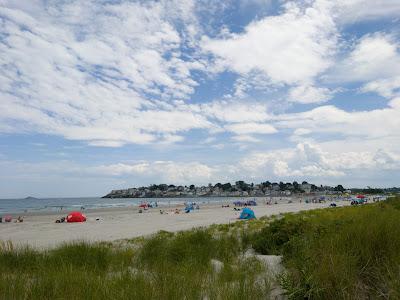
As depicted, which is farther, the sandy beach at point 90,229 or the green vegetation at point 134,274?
the sandy beach at point 90,229

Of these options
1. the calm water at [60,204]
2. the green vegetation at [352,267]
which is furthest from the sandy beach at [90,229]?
the calm water at [60,204]

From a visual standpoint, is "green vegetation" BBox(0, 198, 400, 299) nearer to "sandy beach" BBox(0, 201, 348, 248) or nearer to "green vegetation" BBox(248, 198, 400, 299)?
"green vegetation" BBox(248, 198, 400, 299)

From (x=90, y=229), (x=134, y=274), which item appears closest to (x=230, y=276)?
(x=134, y=274)

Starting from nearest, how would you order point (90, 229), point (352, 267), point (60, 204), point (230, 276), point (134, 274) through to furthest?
point (352, 267) → point (134, 274) → point (230, 276) → point (90, 229) → point (60, 204)

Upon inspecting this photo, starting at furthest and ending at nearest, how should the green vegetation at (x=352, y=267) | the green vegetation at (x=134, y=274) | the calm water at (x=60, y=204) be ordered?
the calm water at (x=60, y=204) → the green vegetation at (x=134, y=274) → the green vegetation at (x=352, y=267)

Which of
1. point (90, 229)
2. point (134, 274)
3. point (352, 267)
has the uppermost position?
point (352, 267)

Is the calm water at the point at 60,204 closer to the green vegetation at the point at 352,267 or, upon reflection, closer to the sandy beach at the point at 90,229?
the sandy beach at the point at 90,229

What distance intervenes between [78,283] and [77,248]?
8.88 feet

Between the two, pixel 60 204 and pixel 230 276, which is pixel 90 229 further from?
pixel 60 204

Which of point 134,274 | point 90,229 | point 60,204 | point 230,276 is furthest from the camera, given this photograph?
point 60,204

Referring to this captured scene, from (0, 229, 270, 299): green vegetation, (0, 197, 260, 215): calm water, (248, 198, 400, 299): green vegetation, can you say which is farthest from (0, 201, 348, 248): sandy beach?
(0, 197, 260, 215): calm water

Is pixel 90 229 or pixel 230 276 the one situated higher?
pixel 230 276

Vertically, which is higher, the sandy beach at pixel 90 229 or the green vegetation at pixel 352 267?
the green vegetation at pixel 352 267

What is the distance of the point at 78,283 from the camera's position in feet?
14.7
